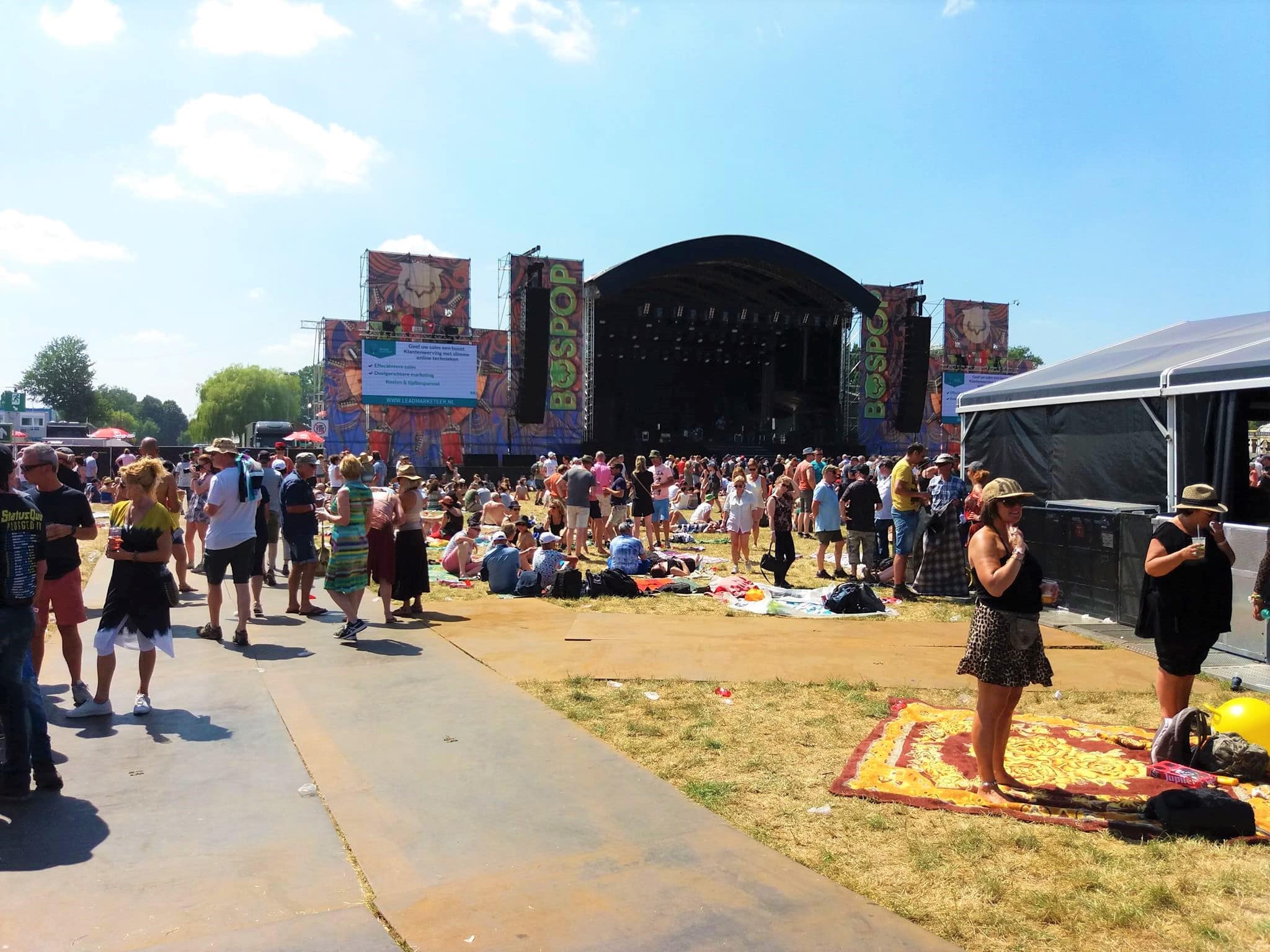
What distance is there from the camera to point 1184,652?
486 cm

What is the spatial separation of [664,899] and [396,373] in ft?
93.7

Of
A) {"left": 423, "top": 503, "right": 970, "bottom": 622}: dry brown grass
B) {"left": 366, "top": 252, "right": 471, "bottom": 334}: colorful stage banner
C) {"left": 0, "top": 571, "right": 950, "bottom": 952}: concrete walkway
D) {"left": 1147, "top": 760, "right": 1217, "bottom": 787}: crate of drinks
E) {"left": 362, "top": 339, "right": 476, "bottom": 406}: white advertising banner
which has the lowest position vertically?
{"left": 423, "top": 503, "right": 970, "bottom": 622}: dry brown grass

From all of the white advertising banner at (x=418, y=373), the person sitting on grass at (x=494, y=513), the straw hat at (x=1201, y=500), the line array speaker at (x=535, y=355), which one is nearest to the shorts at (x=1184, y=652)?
the straw hat at (x=1201, y=500)

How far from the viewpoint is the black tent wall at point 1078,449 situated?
934 centimetres

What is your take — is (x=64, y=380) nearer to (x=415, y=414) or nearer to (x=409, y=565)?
(x=415, y=414)

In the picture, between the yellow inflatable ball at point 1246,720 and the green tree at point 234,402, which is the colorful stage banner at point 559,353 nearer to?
the yellow inflatable ball at point 1246,720

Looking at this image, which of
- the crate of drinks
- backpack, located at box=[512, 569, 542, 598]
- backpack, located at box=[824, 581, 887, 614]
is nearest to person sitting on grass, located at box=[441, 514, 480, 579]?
A: backpack, located at box=[512, 569, 542, 598]

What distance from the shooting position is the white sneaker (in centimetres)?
516

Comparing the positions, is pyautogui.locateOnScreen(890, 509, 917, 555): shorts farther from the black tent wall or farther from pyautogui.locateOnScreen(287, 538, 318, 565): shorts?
pyautogui.locateOnScreen(287, 538, 318, 565): shorts

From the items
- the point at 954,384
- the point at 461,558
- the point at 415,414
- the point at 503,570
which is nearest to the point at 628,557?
the point at 503,570

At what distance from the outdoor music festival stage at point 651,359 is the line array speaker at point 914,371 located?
57 millimetres

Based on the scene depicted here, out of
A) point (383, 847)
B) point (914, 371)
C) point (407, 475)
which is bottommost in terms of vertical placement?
point (383, 847)

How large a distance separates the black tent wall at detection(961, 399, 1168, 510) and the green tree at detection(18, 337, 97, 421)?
7571 cm

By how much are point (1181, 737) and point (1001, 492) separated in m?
1.93
